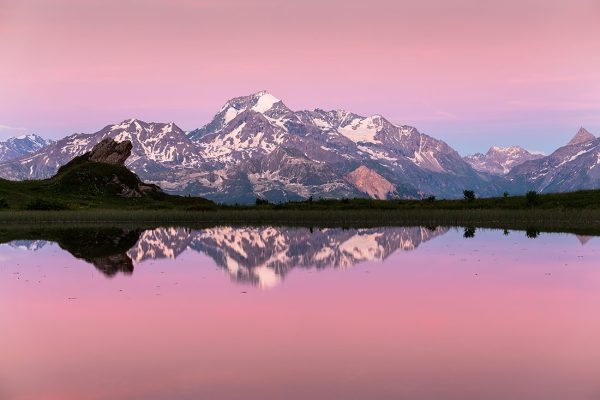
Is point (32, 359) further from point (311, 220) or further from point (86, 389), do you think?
point (311, 220)

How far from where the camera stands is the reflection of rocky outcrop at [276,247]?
71.2 meters

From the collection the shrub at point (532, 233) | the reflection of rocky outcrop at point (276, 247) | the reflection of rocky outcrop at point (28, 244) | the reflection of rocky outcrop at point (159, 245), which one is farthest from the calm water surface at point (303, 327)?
the shrub at point (532, 233)

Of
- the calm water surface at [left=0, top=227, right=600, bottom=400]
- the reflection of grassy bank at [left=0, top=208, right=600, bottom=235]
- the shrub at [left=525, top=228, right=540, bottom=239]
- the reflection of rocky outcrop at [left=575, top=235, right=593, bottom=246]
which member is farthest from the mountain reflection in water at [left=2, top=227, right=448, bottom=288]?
the reflection of grassy bank at [left=0, top=208, right=600, bottom=235]

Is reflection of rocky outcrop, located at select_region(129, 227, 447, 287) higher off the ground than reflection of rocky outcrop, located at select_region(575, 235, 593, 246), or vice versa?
reflection of rocky outcrop, located at select_region(575, 235, 593, 246)

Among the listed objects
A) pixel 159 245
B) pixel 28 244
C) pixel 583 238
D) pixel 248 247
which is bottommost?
pixel 28 244

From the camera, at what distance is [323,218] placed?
170875 millimetres

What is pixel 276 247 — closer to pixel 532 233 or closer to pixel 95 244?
pixel 95 244

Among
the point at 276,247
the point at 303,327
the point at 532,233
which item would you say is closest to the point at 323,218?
the point at 532,233

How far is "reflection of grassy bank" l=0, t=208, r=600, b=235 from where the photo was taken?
508ft

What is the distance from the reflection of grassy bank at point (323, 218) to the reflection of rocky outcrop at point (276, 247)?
106 ft

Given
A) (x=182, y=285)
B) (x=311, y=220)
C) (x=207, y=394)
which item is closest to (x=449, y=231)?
(x=311, y=220)

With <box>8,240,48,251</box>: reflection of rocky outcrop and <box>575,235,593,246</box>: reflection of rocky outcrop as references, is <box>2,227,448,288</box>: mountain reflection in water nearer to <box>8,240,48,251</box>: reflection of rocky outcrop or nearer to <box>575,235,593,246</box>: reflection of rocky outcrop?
<box>8,240,48,251</box>: reflection of rocky outcrop

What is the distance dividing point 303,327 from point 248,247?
2184 inches

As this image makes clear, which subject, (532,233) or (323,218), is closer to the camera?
(532,233)
